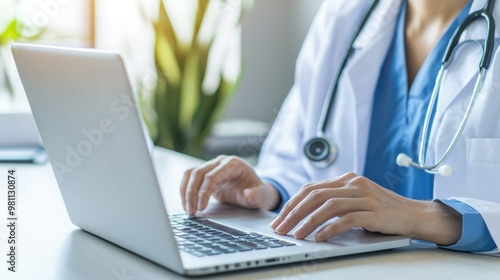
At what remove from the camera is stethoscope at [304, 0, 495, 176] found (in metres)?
1.27

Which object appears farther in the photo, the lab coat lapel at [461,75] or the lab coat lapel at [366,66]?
the lab coat lapel at [366,66]

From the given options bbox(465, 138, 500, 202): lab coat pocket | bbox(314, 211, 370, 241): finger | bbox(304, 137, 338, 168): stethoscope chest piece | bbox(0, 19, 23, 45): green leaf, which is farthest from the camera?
bbox(0, 19, 23, 45): green leaf

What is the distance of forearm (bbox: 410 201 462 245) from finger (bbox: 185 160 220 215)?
1.22 ft

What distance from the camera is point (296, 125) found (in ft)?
5.57

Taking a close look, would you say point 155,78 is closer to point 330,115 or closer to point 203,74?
point 203,74

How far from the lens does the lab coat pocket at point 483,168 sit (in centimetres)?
123

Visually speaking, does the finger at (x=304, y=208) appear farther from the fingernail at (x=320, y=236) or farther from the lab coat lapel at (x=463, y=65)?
the lab coat lapel at (x=463, y=65)

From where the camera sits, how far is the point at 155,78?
9.83 ft

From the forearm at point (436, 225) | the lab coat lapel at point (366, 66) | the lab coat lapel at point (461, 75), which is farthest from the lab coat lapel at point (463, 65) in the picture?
the forearm at point (436, 225)

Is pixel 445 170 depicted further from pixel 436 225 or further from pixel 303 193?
pixel 303 193

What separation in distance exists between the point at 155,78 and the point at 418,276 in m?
2.19

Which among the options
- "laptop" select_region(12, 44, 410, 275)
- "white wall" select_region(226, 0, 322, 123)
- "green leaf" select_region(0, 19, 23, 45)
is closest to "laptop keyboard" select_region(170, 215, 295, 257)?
"laptop" select_region(12, 44, 410, 275)

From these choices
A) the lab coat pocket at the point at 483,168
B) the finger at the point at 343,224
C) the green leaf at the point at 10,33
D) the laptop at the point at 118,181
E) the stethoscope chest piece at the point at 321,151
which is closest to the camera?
the laptop at the point at 118,181

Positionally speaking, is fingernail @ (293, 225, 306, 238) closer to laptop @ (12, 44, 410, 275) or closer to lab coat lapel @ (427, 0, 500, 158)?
laptop @ (12, 44, 410, 275)
